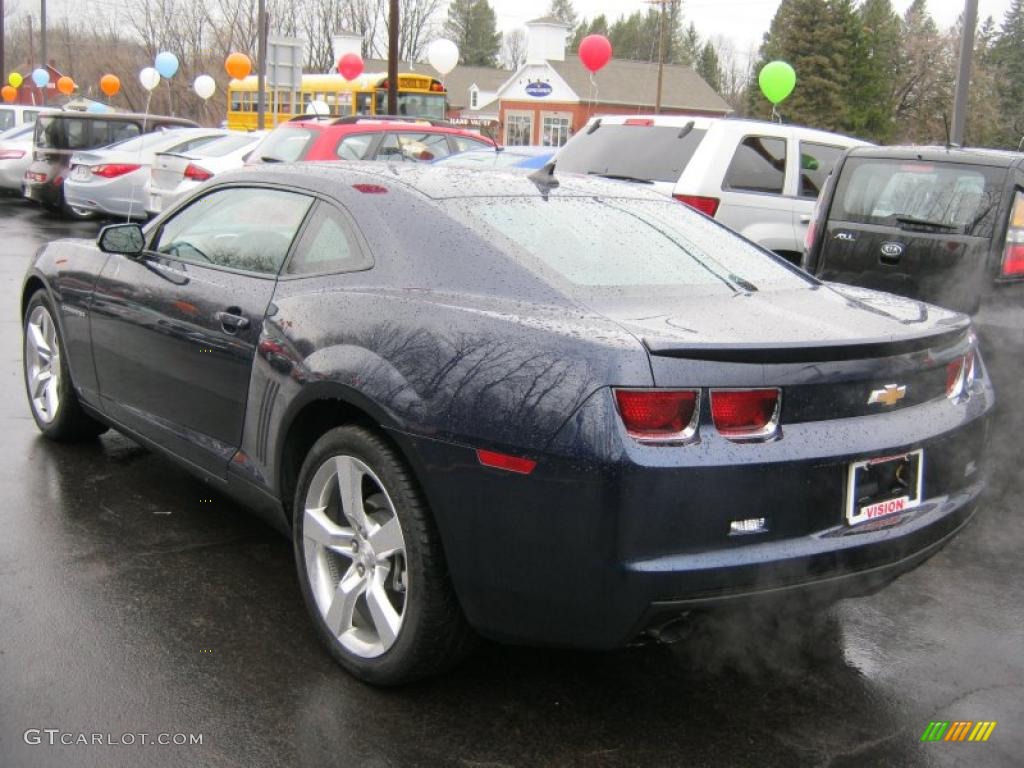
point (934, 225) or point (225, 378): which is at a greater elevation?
point (934, 225)

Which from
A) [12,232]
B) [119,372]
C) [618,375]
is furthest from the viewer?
[12,232]

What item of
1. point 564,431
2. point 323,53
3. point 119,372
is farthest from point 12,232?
point 323,53

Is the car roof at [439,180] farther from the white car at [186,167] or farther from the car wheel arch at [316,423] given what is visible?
the white car at [186,167]

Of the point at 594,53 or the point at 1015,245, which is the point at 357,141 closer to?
the point at 1015,245

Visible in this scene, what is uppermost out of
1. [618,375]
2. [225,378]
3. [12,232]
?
[618,375]

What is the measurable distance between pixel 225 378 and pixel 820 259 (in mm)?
3923

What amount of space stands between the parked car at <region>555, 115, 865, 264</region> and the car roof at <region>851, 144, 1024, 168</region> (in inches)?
74.3

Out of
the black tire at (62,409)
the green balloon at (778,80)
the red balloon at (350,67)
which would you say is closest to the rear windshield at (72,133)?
the green balloon at (778,80)

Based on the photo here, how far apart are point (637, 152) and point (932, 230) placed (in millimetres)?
3261

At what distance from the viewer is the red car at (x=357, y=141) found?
37.8 ft

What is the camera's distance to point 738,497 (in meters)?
2.65

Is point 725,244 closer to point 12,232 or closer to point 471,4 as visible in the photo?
point 12,232

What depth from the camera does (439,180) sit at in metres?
3.74

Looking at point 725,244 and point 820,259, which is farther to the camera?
point 820,259
